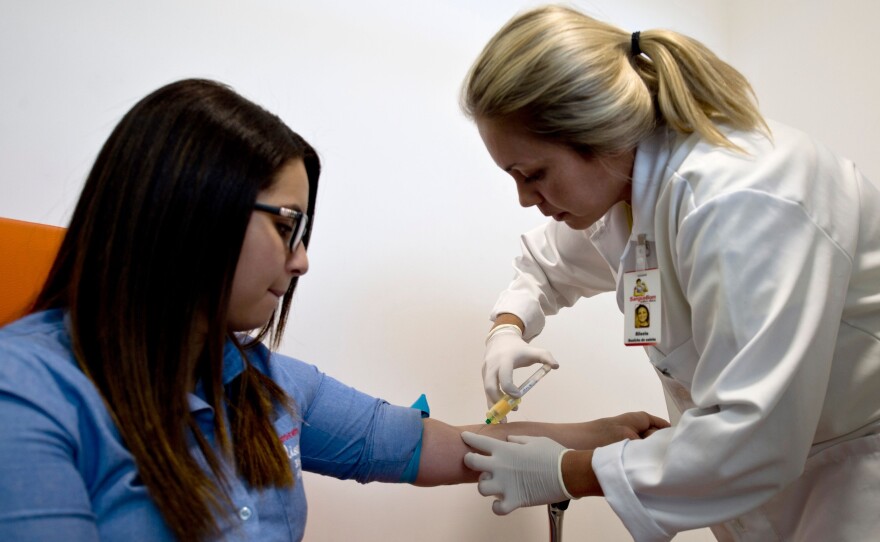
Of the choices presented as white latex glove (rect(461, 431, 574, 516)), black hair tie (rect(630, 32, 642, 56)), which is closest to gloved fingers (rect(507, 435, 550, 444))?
white latex glove (rect(461, 431, 574, 516))

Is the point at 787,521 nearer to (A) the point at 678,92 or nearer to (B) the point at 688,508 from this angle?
(B) the point at 688,508

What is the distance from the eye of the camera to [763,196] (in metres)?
1.00

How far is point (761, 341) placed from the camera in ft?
3.17

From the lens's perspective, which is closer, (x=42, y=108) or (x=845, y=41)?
(x=42, y=108)

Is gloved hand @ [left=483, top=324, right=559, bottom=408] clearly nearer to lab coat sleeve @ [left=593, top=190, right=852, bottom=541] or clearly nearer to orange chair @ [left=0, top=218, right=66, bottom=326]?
lab coat sleeve @ [left=593, top=190, right=852, bottom=541]

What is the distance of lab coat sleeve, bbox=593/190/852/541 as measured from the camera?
0.97 meters

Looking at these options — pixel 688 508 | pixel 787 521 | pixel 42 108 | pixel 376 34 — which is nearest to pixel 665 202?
pixel 688 508

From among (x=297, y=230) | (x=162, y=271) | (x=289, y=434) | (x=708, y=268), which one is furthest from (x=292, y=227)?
(x=708, y=268)

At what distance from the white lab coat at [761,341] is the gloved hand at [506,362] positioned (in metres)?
0.30

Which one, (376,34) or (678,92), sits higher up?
(376,34)

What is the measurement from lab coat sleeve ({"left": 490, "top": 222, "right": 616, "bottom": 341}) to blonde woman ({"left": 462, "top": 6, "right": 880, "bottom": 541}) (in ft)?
1.07

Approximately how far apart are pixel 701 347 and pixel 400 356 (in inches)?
32.4

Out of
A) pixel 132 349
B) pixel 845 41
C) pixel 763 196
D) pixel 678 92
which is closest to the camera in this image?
pixel 132 349

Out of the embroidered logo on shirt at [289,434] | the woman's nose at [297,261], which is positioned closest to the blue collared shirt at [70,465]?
the embroidered logo on shirt at [289,434]
